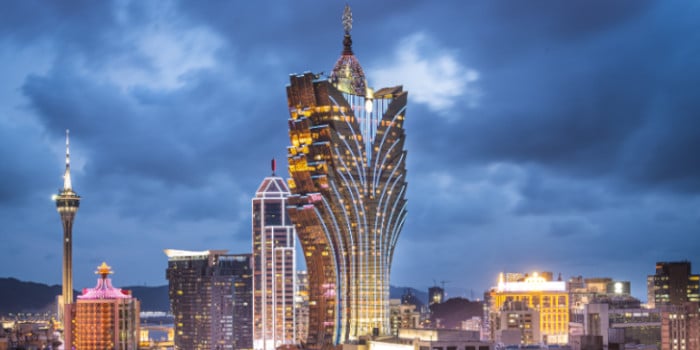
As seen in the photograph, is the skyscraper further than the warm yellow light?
No

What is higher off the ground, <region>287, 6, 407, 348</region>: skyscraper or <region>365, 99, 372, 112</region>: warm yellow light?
<region>365, 99, 372, 112</region>: warm yellow light

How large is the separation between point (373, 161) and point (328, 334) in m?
31.2

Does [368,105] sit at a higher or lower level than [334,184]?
higher

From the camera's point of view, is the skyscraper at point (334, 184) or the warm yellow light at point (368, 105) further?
the warm yellow light at point (368, 105)

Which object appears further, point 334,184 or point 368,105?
point 368,105

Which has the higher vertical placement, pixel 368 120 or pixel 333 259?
pixel 368 120

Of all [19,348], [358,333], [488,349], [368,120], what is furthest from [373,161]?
[19,348]

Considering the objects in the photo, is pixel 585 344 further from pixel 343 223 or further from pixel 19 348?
pixel 19 348

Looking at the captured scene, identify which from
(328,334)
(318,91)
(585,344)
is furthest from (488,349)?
(318,91)

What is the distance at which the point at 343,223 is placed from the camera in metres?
195

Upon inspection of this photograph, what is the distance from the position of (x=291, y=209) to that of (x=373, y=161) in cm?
1744

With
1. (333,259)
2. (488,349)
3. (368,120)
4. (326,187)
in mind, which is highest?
(368,120)

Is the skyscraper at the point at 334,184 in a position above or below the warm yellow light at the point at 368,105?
below

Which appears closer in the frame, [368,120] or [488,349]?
[488,349]
